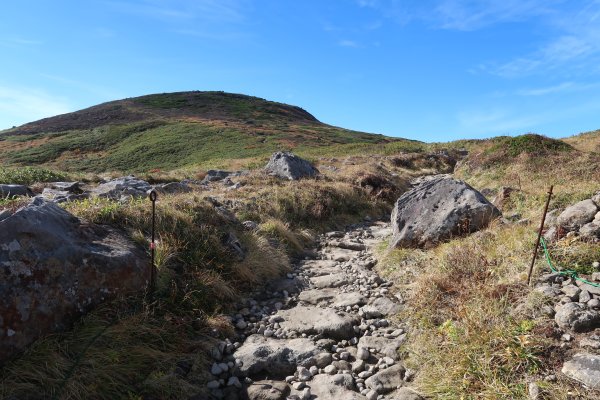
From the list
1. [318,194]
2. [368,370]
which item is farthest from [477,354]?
[318,194]

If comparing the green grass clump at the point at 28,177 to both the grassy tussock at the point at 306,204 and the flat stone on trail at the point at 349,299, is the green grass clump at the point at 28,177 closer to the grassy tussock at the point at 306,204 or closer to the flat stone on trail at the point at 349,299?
the grassy tussock at the point at 306,204

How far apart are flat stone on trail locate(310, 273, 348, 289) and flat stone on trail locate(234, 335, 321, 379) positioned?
6.59 feet

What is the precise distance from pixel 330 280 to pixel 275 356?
268 centimetres

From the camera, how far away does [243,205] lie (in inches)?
426

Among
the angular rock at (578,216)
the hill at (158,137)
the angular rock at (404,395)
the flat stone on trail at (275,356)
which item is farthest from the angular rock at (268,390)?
the hill at (158,137)

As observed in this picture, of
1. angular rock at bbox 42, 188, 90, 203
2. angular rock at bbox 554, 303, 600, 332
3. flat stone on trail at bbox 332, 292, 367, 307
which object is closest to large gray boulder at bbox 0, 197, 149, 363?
flat stone on trail at bbox 332, 292, 367, 307

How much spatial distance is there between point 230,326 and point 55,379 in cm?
222

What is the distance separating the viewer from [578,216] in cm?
618

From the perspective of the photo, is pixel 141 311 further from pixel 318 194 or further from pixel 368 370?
pixel 318 194

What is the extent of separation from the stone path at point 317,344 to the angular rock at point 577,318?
1.73 m

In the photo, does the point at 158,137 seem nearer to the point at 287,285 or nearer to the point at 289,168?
the point at 289,168

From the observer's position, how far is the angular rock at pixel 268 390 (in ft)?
14.1

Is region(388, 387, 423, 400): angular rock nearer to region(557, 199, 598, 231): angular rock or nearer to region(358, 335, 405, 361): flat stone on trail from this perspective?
region(358, 335, 405, 361): flat stone on trail

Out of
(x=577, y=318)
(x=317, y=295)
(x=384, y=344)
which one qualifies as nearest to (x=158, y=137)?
(x=317, y=295)
